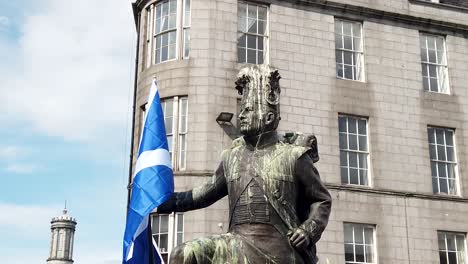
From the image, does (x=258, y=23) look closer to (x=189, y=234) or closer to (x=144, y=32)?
(x=144, y=32)

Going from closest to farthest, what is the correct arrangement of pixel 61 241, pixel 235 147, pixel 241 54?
pixel 235 147
pixel 241 54
pixel 61 241

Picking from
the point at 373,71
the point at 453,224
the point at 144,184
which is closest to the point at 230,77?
the point at 373,71

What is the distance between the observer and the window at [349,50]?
2653cm

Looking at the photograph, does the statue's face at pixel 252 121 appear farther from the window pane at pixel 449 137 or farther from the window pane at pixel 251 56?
the window pane at pixel 449 137

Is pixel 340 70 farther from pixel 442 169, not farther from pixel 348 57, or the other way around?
pixel 442 169

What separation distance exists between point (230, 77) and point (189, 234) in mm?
5946

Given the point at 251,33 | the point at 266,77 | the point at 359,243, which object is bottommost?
the point at 266,77

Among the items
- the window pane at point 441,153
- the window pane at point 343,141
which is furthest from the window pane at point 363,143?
the window pane at point 441,153

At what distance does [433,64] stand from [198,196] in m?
23.8

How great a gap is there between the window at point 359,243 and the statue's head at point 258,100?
1882 centimetres

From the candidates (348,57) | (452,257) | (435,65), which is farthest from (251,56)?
(452,257)

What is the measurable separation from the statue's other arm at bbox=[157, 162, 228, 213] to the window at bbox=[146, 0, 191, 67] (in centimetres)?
1890

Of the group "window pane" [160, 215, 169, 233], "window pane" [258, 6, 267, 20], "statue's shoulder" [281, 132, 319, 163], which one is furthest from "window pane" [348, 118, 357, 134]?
"statue's shoulder" [281, 132, 319, 163]

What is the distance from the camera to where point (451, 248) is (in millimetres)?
25375
